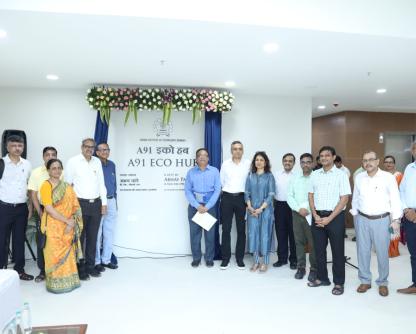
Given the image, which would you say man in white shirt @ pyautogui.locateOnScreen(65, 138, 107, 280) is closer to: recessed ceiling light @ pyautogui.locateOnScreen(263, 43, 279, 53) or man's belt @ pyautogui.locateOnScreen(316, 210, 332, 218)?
recessed ceiling light @ pyautogui.locateOnScreen(263, 43, 279, 53)

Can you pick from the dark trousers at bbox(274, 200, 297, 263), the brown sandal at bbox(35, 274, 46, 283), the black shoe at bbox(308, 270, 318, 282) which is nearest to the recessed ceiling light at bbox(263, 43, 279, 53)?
the dark trousers at bbox(274, 200, 297, 263)

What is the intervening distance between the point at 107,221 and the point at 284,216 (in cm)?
234

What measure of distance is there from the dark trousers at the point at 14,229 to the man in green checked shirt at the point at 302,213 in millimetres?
3158

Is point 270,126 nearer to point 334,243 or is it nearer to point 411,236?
point 334,243

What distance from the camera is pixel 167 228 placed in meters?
5.04

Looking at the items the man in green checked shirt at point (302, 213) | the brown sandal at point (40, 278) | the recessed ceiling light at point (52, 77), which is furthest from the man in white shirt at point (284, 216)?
the recessed ceiling light at point (52, 77)

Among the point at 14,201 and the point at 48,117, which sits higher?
the point at 48,117

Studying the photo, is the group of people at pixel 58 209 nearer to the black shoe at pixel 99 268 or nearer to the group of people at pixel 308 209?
the black shoe at pixel 99 268

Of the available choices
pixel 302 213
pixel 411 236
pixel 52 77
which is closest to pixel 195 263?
pixel 302 213

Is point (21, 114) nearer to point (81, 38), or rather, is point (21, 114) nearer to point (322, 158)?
point (81, 38)

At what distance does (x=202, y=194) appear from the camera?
178 inches

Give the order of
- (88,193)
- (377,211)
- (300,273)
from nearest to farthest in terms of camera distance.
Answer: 1. (377,211)
2. (88,193)
3. (300,273)

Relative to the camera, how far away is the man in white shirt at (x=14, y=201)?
379 cm

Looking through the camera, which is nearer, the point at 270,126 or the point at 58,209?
the point at 58,209
